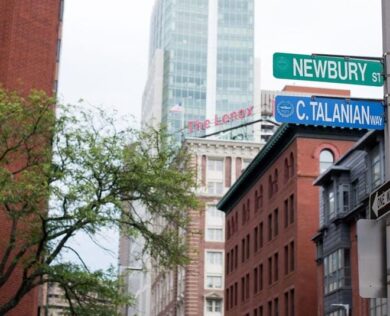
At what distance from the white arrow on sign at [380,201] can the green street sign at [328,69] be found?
2.04 m

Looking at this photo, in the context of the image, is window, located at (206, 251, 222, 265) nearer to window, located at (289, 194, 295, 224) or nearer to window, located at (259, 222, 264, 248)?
window, located at (259, 222, 264, 248)

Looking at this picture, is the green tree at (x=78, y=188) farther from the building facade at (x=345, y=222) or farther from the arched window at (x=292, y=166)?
the arched window at (x=292, y=166)

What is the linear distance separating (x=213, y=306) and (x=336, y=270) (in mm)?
52913

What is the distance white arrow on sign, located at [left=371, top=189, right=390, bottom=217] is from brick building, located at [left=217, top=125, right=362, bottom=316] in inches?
1892

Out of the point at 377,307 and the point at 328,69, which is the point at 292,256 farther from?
the point at 328,69

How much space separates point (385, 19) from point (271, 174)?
186ft

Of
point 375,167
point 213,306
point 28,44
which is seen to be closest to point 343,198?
point 375,167

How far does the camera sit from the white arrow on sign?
8.88 m

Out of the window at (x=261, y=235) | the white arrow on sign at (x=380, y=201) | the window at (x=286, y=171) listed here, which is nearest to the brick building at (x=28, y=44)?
the window at (x=286, y=171)

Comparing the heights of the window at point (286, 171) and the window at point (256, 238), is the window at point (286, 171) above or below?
above

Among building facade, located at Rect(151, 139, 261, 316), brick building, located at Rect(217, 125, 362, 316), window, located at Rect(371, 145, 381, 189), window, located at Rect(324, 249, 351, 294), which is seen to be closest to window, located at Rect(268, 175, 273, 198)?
brick building, located at Rect(217, 125, 362, 316)

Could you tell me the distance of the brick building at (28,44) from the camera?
144 feet

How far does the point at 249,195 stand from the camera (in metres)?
73.5

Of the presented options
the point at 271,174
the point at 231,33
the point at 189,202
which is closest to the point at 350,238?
the point at 271,174
